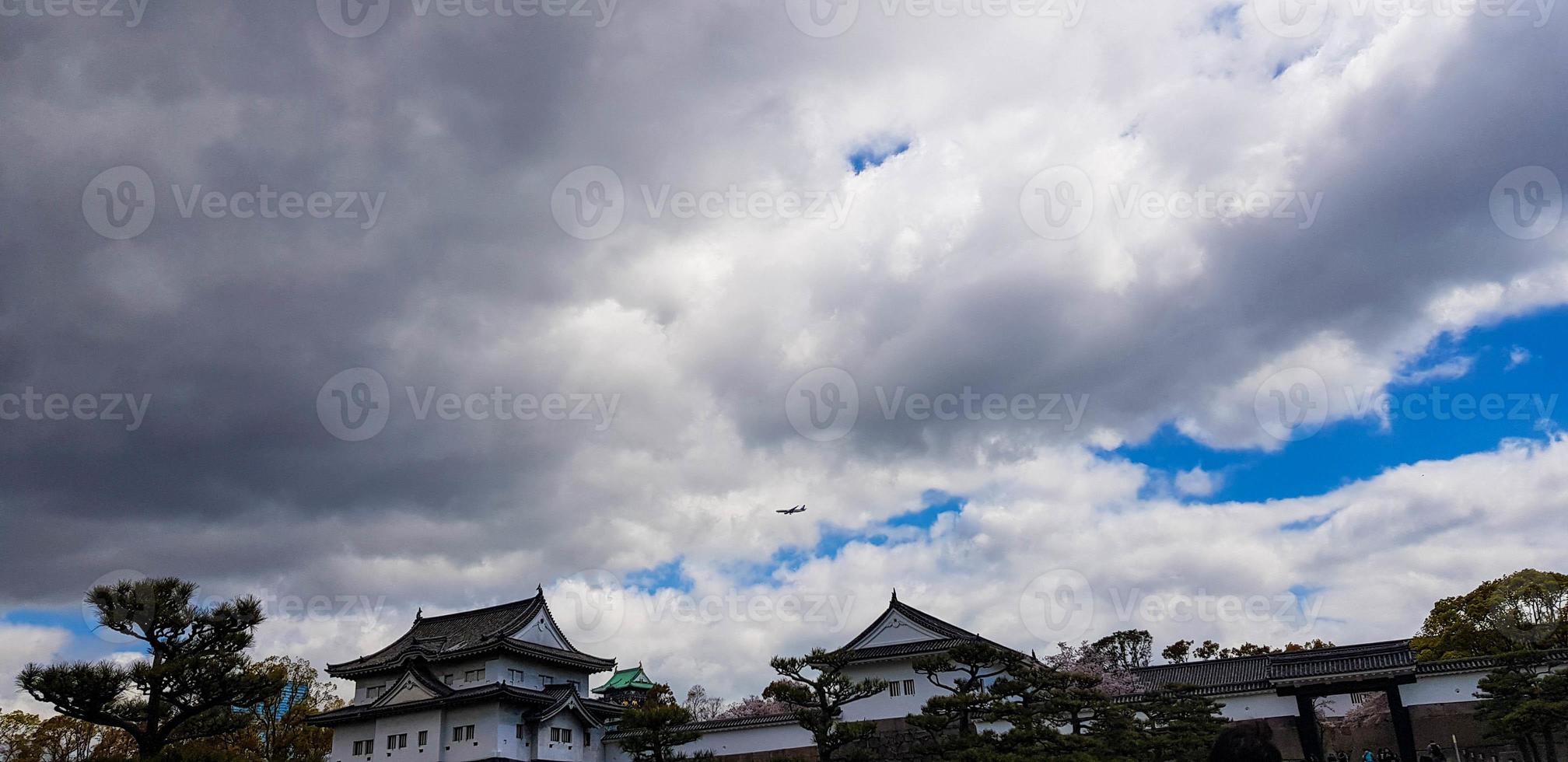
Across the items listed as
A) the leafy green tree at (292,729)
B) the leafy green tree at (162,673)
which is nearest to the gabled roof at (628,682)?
the leafy green tree at (292,729)

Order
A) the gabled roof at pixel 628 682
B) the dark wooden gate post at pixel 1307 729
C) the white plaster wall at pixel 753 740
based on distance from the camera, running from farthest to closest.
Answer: the gabled roof at pixel 628 682
the white plaster wall at pixel 753 740
the dark wooden gate post at pixel 1307 729

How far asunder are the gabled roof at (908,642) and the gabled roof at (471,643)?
1522 centimetres

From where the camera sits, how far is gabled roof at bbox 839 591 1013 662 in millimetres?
45594

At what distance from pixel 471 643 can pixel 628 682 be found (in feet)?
123

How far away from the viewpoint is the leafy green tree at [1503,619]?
53.4 metres

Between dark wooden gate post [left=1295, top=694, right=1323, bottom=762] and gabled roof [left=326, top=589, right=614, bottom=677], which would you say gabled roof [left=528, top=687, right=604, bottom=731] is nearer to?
gabled roof [left=326, top=589, right=614, bottom=677]

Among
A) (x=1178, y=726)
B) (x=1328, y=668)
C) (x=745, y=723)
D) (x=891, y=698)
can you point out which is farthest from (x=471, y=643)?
(x=1328, y=668)

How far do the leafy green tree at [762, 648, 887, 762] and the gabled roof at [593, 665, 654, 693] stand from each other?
168ft

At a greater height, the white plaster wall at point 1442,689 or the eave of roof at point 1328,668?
the eave of roof at point 1328,668

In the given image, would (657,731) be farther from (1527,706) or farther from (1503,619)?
(1503,619)

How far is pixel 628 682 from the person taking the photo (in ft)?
275

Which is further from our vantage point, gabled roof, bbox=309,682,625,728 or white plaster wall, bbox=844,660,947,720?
white plaster wall, bbox=844,660,947,720

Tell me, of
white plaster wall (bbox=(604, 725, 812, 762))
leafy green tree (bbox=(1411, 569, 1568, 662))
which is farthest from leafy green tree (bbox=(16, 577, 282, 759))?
leafy green tree (bbox=(1411, 569, 1568, 662))

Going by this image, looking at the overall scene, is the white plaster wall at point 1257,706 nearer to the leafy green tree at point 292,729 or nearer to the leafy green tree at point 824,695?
the leafy green tree at point 824,695
